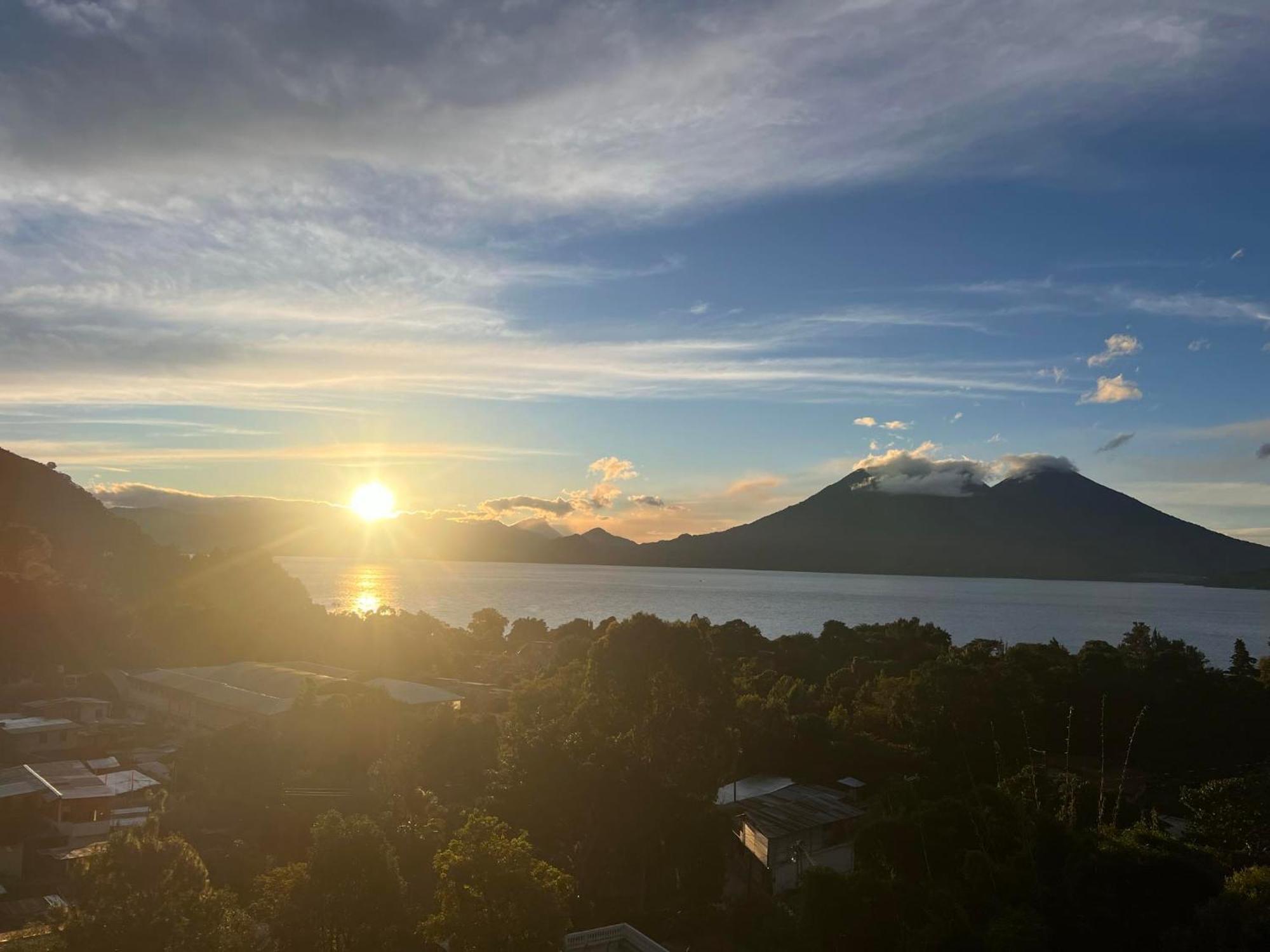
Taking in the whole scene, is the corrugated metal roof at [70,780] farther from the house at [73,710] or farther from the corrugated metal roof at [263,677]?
the corrugated metal roof at [263,677]

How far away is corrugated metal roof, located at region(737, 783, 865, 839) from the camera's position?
16.1m

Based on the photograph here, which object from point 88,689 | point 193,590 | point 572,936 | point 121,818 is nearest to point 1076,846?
point 572,936

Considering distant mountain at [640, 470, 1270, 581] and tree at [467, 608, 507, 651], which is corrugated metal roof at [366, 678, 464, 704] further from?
distant mountain at [640, 470, 1270, 581]

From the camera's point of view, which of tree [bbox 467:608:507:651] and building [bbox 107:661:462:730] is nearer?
building [bbox 107:661:462:730]

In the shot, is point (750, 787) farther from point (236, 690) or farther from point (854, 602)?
point (854, 602)

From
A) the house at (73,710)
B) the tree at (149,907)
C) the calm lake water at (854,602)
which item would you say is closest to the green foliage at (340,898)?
the tree at (149,907)

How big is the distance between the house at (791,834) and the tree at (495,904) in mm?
7453

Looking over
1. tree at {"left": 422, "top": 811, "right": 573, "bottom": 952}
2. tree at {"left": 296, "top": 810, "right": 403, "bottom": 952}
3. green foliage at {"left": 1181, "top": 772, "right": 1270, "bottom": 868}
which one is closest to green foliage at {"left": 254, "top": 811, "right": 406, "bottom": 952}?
tree at {"left": 296, "top": 810, "right": 403, "bottom": 952}

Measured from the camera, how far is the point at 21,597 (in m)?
42.1

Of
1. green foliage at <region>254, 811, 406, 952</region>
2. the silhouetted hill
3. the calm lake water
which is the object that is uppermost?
the silhouetted hill

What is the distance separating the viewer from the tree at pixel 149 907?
7207 millimetres

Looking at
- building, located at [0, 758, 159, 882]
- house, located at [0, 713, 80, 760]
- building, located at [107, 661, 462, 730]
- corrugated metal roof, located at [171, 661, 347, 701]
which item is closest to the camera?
building, located at [0, 758, 159, 882]

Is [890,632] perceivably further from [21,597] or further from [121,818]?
[21,597]

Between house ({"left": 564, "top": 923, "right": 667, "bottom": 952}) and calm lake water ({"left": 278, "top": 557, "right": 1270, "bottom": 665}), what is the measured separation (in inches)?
2599
